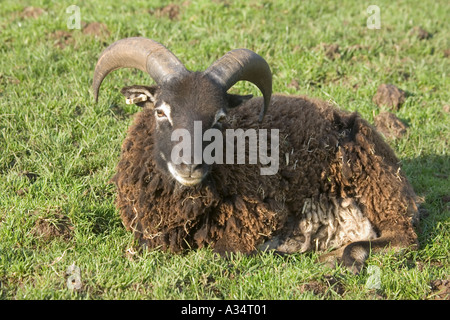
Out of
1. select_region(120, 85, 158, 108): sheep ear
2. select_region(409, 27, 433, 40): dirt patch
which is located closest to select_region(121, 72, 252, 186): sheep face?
select_region(120, 85, 158, 108): sheep ear

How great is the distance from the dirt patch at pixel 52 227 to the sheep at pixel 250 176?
0.61 meters

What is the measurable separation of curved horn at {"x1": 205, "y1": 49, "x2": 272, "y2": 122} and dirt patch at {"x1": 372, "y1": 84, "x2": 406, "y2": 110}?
12.6 ft

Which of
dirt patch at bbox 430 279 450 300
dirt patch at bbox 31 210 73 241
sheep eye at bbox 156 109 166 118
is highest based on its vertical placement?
sheep eye at bbox 156 109 166 118

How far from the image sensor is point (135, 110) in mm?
8625

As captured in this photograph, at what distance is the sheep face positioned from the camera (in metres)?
5.46

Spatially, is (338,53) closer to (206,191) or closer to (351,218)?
(351,218)

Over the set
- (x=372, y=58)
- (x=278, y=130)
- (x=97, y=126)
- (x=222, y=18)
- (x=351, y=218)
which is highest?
(x=222, y=18)

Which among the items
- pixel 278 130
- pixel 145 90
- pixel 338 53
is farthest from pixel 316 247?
pixel 338 53

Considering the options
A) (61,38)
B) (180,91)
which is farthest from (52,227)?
(61,38)

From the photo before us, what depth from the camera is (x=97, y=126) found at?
820 centimetres

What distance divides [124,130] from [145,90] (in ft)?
7.41

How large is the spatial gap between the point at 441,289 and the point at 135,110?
4989 mm

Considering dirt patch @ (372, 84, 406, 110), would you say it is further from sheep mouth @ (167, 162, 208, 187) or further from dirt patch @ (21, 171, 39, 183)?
dirt patch @ (21, 171, 39, 183)

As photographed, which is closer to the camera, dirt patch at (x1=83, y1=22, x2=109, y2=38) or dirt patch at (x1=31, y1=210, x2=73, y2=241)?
dirt patch at (x1=31, y1=210, x2=73, y2=241)
